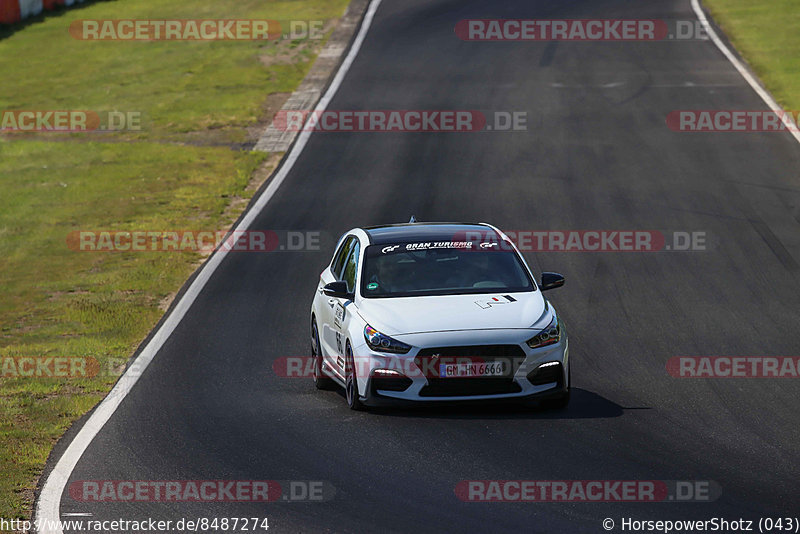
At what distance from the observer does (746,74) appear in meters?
30.1

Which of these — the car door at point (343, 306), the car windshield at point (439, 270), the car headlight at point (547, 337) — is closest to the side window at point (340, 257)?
the car door at point (343, 306)

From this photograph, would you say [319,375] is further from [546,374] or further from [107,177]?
[107,177]

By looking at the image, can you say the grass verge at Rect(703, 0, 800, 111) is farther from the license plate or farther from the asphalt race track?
the license plate

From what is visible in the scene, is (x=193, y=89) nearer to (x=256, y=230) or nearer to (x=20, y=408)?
(x=256, y=230)

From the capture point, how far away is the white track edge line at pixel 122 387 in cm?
916

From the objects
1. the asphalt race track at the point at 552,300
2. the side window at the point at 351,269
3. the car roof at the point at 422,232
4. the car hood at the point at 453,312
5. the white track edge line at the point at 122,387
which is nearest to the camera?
the asphalt race track at the point at 552,300

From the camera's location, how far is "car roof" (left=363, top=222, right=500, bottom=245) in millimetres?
12445

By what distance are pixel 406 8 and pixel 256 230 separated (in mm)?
19021

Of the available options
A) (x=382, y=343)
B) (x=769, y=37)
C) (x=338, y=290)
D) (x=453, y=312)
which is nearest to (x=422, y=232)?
(x=338, y=290)

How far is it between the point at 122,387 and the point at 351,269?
296cm

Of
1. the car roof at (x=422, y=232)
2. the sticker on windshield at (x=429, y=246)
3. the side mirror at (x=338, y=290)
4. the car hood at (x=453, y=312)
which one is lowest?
the car hood at (x=453, y=312)

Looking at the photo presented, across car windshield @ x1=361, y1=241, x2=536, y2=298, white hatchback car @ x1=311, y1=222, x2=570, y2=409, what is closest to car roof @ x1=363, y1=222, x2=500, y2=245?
white hatchback car @ x1=311, y1=222, x2=570, y2=409

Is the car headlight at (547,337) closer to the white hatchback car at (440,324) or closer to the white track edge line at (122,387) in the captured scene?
the white hatchback car at (440,324)

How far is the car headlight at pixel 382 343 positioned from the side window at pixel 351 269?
1.08m
